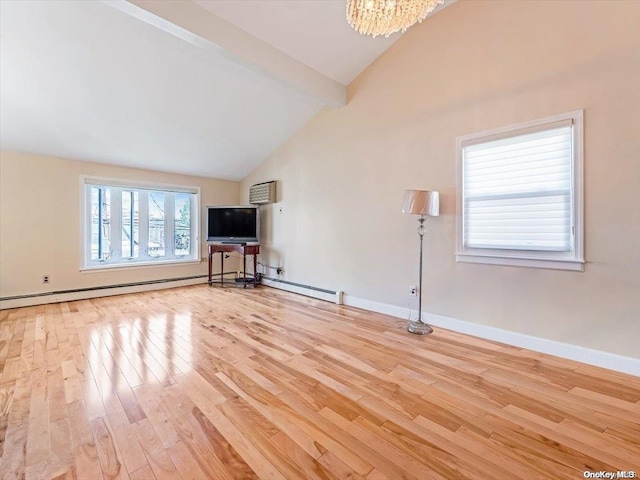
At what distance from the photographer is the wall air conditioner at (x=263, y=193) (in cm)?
520

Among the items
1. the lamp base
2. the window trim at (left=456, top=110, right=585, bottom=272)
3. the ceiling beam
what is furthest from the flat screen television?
the window trim at (left=456, top=110, right=585, bottom=272)

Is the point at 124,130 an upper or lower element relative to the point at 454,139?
upper

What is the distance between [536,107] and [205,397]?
347 cm

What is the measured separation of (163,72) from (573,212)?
13.9 ft

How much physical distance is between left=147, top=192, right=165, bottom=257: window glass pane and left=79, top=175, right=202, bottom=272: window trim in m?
0.14

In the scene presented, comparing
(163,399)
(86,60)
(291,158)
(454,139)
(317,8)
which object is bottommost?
(163,399)

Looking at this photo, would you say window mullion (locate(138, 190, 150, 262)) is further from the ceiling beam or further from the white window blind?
the white window blind

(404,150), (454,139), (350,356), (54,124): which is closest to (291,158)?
(404,150)

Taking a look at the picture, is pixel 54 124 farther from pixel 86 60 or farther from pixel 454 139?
pixel 454 139

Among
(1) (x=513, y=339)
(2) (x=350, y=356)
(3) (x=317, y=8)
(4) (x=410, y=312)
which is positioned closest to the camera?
(2) (x=350, y=356)

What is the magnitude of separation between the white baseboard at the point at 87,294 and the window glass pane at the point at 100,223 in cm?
55

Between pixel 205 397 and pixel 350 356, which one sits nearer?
pixel 205 397

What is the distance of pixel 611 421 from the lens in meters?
1.58

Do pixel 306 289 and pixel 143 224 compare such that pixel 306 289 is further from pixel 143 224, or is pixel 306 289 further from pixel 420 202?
pixel 143 224
